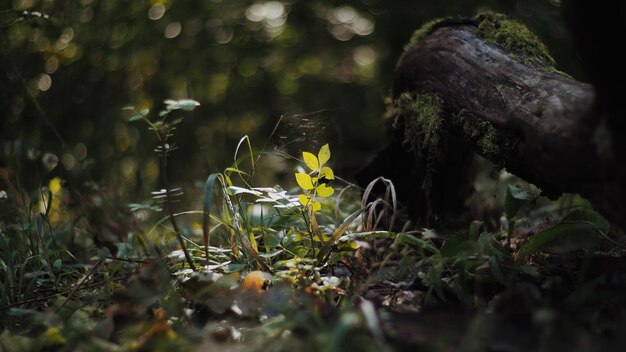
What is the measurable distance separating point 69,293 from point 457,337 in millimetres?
1417

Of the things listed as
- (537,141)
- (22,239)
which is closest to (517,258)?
(537,141)

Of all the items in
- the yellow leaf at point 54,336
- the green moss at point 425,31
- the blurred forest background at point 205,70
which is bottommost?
the blurred forest background at point 205,70

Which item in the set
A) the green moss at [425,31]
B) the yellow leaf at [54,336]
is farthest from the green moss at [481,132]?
the yellow leaf at [54,336]

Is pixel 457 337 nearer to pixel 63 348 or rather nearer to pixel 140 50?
pixel 63 348

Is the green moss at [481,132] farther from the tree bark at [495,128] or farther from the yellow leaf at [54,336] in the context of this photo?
the yellow leaf at [54,336]

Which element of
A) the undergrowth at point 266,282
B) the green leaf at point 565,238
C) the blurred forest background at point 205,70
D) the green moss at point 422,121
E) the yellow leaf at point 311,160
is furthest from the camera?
the blurred forest background at point 205,70

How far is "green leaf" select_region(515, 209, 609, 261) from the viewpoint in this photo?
2.12 meters

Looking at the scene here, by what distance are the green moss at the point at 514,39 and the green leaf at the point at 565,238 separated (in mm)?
645

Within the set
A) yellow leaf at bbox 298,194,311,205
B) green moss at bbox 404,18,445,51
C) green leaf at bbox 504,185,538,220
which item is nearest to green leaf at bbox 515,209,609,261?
green leaf at bbox 504,185,538,220

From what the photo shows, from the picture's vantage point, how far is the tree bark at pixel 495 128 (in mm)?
1669

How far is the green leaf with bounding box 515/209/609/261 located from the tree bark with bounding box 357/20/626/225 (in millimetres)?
132

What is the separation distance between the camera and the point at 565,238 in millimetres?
2152

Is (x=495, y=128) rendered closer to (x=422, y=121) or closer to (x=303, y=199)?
(x=422, y=121)

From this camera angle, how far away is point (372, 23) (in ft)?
19.4
